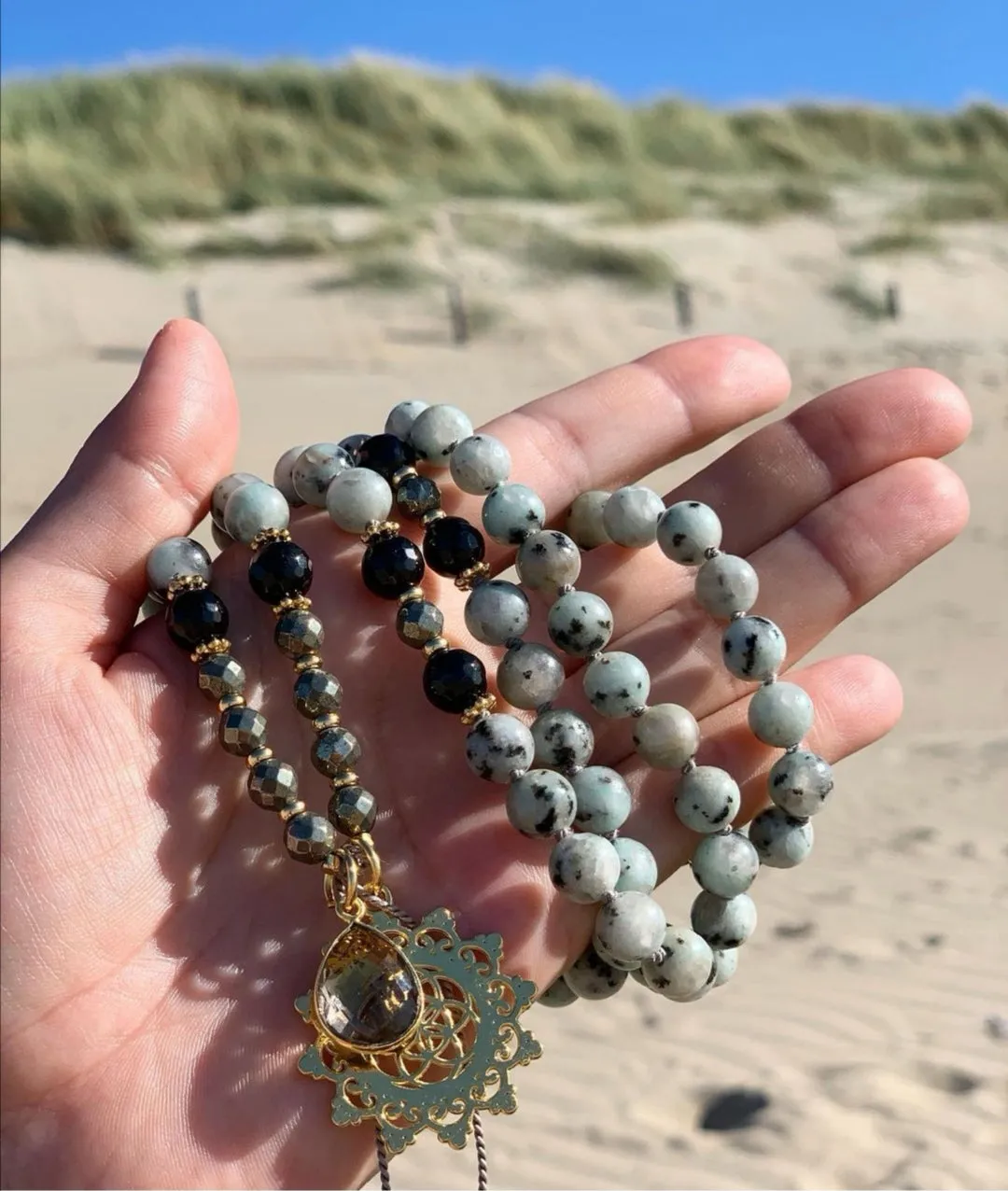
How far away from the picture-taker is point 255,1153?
148 centimetres

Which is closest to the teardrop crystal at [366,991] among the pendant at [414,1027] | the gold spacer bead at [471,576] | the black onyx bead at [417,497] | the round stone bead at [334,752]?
the pendant at [414,1027]

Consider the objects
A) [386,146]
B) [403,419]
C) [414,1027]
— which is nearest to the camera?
[414,1027]

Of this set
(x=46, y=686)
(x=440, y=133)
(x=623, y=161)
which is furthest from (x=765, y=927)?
(x=623, y=161)

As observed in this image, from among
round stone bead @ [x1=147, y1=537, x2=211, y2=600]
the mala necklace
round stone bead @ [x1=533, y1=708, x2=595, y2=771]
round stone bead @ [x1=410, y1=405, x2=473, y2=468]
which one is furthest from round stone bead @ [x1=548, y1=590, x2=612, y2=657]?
round stone bead @ [x1=147, y1=537, x2=211, y2=600]

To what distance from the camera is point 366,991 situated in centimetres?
154

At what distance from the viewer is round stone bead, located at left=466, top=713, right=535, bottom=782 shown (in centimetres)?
162

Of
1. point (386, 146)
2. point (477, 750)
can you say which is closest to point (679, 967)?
point (477, 750)

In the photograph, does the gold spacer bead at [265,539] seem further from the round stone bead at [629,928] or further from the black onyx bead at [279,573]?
the round stone bead at [629,928]

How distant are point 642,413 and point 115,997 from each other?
1257 millimetres

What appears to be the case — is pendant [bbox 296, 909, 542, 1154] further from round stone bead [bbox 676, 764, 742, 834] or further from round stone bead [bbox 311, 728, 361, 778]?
round stone bead [bbox 676, 764, 742, 834]

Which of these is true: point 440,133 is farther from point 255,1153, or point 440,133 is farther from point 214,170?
point 255,1153

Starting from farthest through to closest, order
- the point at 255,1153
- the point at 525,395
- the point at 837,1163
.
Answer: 1. the point at 525,395
2. the point at 837,1163
3. the point at 255,1153

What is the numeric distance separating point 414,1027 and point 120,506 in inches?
32.7

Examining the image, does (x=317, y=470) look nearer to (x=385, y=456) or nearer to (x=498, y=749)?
(x=385, y=456)
